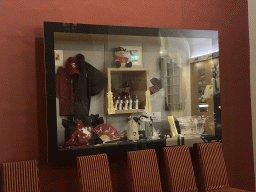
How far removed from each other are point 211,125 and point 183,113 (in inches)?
14.9

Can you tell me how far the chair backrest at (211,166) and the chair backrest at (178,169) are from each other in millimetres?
147

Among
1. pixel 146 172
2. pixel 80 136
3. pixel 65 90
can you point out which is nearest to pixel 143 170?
pixel 146 172

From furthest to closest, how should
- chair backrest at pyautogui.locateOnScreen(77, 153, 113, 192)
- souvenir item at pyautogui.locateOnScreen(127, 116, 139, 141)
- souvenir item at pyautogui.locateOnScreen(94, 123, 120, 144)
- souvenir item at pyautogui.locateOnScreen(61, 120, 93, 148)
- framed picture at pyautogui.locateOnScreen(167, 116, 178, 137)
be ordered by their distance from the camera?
1. framed picture at pyautogui.locateOnScreen(167, 116, 178, 137)
2. souvenir item at pyautogui.locateOnScreen(127, 116, 139, 141)
3. souvenir item at pyautogui.locateOnScreen(94, 123, 120, 144)
4. souvenir item at pyautogui.locateOnScreen(61, 120, 93, 148)
5. chair backrest at pyautogui.locateOnScreen(77, 153, 113, 192)

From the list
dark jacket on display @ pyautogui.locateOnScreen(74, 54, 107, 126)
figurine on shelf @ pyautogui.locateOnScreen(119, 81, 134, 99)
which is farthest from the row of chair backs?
figurine on shelf @ pyautogui.locateOnScreen(119, 81, 134, 99)

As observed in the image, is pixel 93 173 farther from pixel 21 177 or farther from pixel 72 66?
pixel 72 66

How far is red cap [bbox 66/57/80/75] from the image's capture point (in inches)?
101

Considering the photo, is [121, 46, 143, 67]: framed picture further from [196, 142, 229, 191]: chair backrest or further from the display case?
[196, 142, 229, 191]: chair backrest

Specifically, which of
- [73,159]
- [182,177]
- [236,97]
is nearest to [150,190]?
[182,177]

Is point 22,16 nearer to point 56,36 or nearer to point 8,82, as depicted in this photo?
point 56,36

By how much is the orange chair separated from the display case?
0.25 metres

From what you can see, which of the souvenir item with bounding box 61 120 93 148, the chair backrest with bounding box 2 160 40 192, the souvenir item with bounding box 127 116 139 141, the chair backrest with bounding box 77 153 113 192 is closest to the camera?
the chair backrest with bounding box 2 160 40 192

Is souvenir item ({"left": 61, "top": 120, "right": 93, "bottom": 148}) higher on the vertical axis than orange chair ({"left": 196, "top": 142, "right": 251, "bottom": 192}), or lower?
higher

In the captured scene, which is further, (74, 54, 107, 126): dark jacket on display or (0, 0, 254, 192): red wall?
(74, 54, 107, 126): dark jacket on display

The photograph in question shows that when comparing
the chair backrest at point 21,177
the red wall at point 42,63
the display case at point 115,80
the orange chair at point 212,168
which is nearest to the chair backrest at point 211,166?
the orange chair at point 212,168
